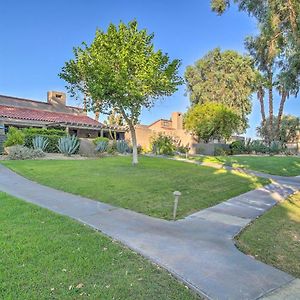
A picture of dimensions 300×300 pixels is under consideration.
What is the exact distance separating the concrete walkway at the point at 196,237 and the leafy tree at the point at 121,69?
579 centimetres

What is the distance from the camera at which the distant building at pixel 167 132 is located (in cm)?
2925

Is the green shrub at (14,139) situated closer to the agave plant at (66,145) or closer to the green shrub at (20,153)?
the green shrub at (20,153)

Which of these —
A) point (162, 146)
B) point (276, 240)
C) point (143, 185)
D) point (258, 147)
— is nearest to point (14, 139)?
point (143, 185)

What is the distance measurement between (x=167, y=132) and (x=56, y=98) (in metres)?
11.6

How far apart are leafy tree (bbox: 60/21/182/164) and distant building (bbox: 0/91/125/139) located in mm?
11201

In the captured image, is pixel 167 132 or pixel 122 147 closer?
pixel 122 147

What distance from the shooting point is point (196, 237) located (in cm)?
577

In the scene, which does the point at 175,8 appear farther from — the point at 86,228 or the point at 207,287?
the point at 207,287

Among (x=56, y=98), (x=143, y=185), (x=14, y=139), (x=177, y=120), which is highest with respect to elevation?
(x=56, y=98)

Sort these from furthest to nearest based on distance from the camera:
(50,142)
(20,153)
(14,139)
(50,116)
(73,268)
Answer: (50,116), (50,142), (14,139), (20,153), (73,268)

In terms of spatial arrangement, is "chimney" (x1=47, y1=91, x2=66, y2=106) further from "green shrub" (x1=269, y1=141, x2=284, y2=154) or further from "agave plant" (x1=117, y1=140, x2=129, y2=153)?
"green shrub" (x1=269, y1=141, x2=284, y2=154)

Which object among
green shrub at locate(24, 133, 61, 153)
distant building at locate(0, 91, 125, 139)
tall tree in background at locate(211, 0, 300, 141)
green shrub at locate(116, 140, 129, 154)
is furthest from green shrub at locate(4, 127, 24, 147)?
tall tree in background at locate(211, 0, 300, 141)

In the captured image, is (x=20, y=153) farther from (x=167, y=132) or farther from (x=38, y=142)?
(x=167, y=132)

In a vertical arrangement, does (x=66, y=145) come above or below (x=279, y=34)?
below
